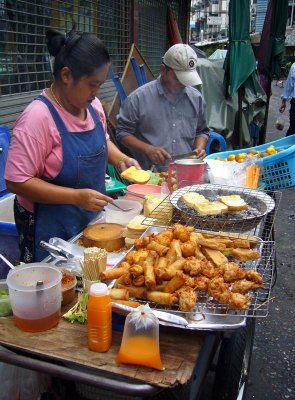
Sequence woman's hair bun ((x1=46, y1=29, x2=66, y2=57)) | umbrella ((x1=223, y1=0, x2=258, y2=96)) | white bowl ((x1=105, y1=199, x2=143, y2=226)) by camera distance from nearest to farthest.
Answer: woman's hair bun ((x1=46, y1=29, x2=66, y2=57)) → white bowl ((x1=105, y1=199, x2=143, y2=226)) → umbrella ((x1=223, y1=0, x2=258, y2=96))

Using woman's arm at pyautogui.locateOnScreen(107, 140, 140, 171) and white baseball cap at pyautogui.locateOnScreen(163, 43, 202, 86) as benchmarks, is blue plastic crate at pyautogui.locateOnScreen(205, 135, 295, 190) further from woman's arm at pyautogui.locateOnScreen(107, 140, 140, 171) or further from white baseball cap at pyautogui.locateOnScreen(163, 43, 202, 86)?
white baseball cap at pyautogui.locateOnScreen(163, 43, 202, 86)

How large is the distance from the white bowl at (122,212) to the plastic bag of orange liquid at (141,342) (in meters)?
1.03

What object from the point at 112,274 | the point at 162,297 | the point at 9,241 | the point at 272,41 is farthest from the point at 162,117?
the point at 272,41

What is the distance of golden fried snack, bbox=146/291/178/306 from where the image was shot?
141cm

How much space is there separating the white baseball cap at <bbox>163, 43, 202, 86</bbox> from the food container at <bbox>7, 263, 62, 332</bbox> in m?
2.41

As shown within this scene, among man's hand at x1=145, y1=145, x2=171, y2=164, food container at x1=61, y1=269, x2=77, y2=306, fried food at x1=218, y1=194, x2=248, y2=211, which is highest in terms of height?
man's hand at x1=145, y1=145, x2=171, y2=164

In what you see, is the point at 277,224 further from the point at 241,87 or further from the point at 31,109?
the point at 31,109

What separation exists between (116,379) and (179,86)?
289cm

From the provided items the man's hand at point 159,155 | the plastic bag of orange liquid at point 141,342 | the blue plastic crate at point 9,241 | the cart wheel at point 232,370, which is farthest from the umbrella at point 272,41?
the plastic bag of orange liquid at point 141,342

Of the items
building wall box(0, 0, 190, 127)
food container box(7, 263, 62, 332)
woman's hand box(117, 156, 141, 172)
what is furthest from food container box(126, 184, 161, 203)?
building wall box(0, 0, 190, 127)

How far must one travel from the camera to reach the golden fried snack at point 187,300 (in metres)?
1.37

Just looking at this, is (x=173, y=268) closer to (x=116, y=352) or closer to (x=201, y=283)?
(x=201, y=283)

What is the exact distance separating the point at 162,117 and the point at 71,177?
1.79 meters

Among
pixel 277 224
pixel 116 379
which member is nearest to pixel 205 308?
pixel 116 379
